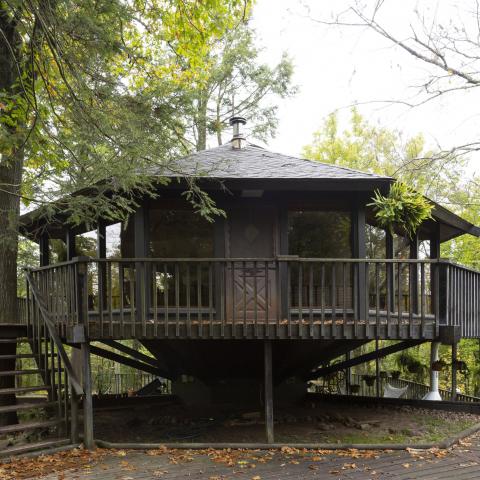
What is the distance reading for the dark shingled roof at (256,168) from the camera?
25.1 feet

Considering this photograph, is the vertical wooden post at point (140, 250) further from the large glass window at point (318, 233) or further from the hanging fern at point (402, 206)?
the hanging fern at point (402, 206)

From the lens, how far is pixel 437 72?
21.3ft

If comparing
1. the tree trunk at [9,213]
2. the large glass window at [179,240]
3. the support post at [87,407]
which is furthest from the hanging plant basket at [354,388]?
the tree trunk at [9,213]

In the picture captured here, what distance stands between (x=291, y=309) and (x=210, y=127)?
5.53 metres

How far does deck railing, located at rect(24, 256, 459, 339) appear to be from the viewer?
23.0ft

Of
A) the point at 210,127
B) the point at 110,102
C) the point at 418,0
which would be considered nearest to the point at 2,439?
the point at 110,102

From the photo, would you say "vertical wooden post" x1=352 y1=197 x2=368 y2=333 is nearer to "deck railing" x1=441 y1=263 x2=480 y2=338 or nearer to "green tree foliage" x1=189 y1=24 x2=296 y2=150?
"deck railing" x1=441 y1=263 x2=480 y2=338

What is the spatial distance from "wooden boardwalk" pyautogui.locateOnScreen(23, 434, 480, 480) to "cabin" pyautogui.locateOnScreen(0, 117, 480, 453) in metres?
0.75

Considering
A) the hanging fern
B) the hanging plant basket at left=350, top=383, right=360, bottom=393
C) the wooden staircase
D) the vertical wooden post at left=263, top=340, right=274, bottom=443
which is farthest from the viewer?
the hanging plant basket at left=350, top=383, right=360, bottom=393

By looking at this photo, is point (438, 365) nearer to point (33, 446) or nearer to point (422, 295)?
point (422, 295)

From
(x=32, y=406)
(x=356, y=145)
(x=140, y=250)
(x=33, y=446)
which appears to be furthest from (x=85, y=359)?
(x=356, y=145)

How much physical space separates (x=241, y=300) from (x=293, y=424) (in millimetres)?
2390

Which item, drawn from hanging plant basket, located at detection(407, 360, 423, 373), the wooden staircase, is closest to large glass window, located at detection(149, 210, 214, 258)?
the wooden staircase

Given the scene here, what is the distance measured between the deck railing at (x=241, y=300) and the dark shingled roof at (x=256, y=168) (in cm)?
139
